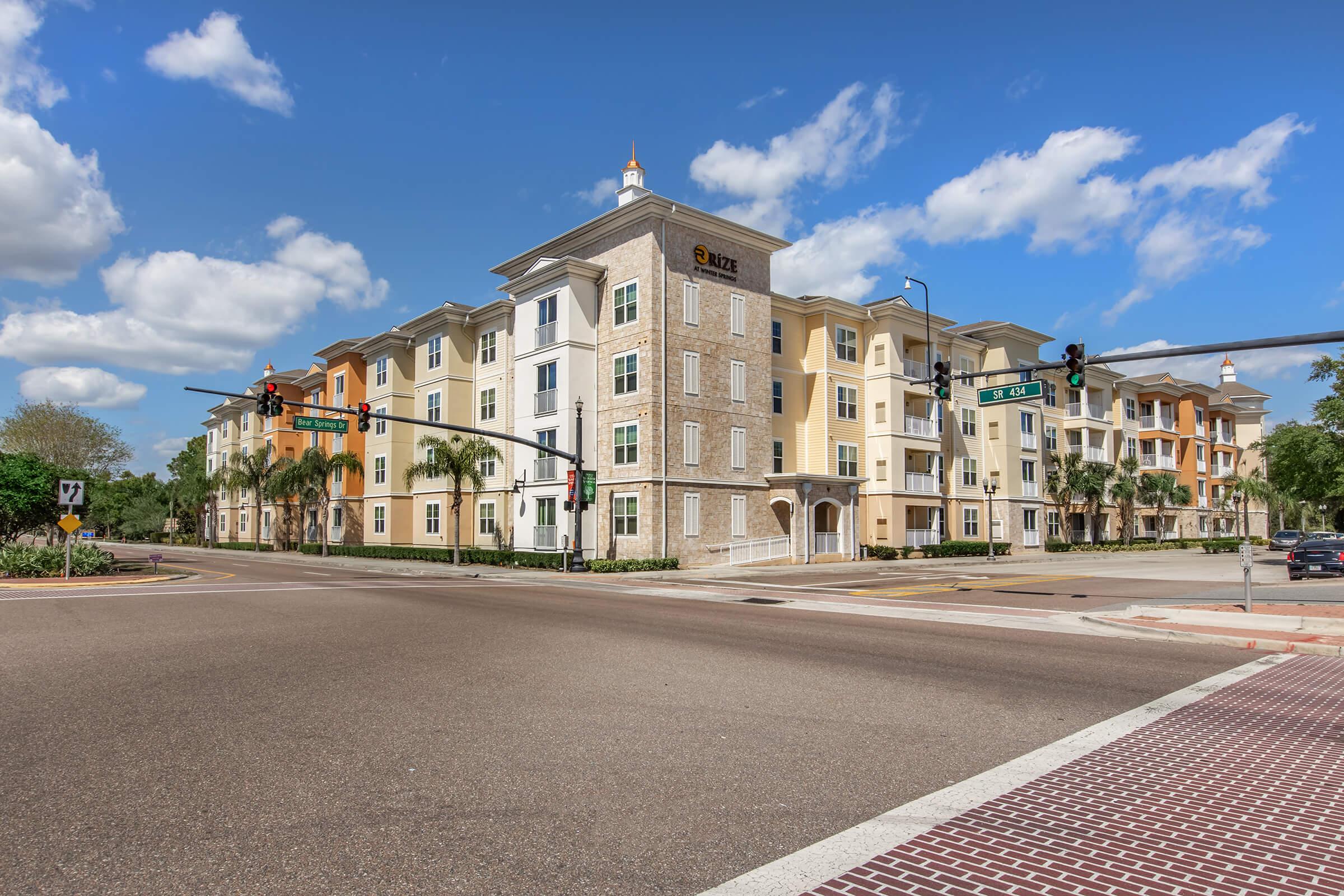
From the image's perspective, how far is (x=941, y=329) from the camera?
158 feet

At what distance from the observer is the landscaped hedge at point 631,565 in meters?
32.7

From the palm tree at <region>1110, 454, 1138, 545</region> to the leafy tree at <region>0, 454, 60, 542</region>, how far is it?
6411 centimetres

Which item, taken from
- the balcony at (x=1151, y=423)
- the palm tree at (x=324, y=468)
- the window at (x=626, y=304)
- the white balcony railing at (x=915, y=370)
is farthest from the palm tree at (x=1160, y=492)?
the palm tree at (x=324, y=468)

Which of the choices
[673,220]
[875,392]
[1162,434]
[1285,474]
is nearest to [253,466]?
[673,220]

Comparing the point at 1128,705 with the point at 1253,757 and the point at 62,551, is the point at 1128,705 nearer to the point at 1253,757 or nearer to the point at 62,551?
the point at 1253,757

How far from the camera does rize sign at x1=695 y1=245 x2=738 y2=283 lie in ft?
121

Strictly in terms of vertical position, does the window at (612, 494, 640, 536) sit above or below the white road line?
above

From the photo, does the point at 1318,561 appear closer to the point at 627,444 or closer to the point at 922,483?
the point at 922,483

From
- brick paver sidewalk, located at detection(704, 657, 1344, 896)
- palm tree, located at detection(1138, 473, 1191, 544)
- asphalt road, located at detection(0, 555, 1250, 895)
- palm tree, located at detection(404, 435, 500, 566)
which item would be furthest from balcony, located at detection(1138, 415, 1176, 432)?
brick paver sidewalk, located at detection(704, 657, 1344, 896)

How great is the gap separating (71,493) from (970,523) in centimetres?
4420

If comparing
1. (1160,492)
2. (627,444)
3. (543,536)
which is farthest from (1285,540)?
(543,536)

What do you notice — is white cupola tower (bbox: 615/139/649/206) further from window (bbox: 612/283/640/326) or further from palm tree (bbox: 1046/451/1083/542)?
palm tree (bbox: 1046/451/1083/542)

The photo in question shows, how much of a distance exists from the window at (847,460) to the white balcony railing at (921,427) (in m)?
3.47

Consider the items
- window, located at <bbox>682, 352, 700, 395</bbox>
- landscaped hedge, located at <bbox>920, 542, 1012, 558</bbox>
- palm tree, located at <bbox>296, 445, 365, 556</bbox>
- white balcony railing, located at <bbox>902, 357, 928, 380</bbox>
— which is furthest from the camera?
palm tree, located at <bbox>296, 445, 365, 556</bbox>
